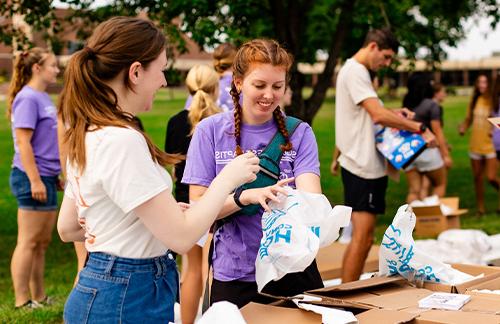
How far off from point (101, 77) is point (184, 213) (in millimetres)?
476

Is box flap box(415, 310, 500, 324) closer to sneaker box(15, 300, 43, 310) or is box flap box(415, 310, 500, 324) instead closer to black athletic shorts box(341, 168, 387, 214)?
black athletic shorts box(341, 168, 387, 214)

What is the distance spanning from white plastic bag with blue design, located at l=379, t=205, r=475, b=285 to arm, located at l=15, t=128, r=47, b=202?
126 inches

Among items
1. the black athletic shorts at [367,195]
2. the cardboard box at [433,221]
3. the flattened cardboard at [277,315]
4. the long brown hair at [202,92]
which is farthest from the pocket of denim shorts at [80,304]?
the cardboard box at [433,221]

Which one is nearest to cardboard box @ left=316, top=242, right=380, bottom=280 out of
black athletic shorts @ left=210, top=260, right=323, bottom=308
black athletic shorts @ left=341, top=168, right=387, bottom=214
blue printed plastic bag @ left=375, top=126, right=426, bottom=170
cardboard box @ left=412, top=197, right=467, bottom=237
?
black athletic shorts @ left=341, top=168, right=387, bottom=214

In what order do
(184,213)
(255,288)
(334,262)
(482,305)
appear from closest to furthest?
1. (184,213)
2. (482,305)
3. (255,288)
4. (334,262)

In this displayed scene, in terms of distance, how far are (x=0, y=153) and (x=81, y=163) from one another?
22560 mm

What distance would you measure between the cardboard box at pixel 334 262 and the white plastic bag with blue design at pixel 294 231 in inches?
122

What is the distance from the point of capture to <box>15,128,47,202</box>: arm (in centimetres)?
559

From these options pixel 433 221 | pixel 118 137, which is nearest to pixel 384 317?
pixel 118 137

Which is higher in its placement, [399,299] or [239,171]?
[239,171]

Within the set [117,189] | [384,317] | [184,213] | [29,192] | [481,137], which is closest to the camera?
[117,189]

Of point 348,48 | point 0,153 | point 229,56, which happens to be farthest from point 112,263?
point 0,153

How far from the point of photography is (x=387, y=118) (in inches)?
215

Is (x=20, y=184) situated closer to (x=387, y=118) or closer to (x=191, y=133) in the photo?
(x=191, y=133)
